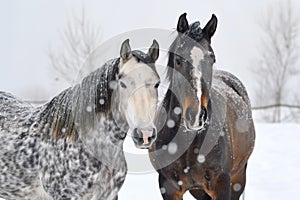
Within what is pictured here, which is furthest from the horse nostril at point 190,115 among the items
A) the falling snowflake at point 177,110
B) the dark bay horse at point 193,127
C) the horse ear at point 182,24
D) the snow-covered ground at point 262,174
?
the snow-covered ground at point 262,174

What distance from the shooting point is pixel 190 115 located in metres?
3.13

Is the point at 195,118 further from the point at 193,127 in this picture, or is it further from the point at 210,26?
the point at 210,26

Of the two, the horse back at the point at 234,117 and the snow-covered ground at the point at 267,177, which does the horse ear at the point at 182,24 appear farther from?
the snow-covered ground at the point at 267,177

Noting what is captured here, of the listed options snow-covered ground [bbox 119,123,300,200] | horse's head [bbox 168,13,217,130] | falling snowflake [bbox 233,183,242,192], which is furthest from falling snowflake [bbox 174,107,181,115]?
falling snowflake [bbox 233,183,242,192]

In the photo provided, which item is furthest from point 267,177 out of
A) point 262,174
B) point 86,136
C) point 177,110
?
point 86,136

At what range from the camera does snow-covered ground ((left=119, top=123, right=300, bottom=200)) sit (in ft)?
19.9

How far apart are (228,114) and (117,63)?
5.00ft

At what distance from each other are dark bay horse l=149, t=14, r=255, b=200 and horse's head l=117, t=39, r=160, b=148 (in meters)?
0.45

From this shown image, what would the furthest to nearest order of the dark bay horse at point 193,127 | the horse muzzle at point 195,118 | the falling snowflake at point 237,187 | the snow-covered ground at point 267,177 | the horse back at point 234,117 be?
the snow-covered ground at point 267,177 → the falling snowflake at point 237,187 → the horse back at point 234,117 → the dark bay horse at point 193,127 → the horse muzzle at point 195,118

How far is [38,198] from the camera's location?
3225 mm

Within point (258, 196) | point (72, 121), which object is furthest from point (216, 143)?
point (258, 196)

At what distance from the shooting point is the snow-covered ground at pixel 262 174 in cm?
580

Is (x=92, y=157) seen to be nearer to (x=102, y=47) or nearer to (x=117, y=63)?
(x=117, y=63)

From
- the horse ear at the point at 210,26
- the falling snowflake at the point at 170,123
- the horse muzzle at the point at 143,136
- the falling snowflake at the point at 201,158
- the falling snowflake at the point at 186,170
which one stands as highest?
the horse ear at the point at 210,26
